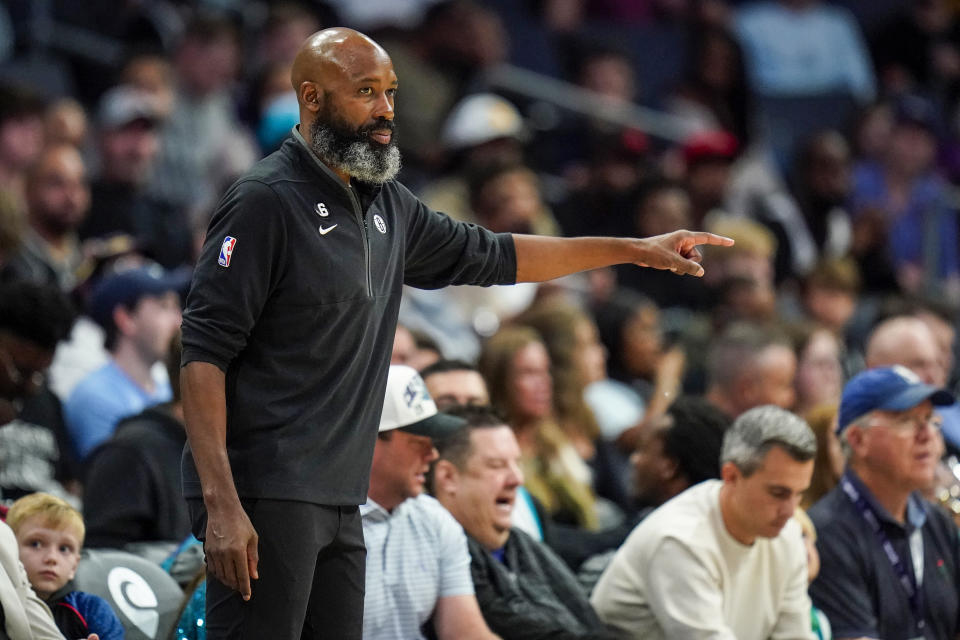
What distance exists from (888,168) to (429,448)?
300 inches

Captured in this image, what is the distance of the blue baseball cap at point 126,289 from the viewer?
6129 mm

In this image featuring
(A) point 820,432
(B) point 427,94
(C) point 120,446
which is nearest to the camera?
(C) point 120,446

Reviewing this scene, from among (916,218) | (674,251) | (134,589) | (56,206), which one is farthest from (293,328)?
(916,218)

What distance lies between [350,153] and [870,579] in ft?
9.07

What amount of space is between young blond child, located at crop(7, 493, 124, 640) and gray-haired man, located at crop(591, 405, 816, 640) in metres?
1.62

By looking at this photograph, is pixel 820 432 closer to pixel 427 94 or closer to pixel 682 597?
pixel 682 597

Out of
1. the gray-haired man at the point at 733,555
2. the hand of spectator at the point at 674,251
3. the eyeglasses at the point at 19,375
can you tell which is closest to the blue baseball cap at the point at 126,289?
the eyeglasses at the point at 19,375

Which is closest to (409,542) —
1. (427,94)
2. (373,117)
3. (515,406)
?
(373,117)

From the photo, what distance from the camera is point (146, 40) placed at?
31.0ft

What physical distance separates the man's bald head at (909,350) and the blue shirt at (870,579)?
4.53 feet

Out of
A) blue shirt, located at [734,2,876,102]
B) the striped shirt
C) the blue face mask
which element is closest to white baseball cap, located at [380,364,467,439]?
the striped shirt

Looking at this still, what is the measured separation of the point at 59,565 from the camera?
405cm

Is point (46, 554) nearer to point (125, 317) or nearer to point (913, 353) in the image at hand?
point (125, 317)

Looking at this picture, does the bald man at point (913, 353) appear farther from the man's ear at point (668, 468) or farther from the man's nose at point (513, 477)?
the man's nose at point (513, 477)
